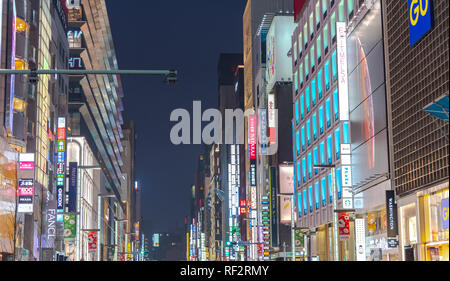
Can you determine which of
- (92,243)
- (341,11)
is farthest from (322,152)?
(92,243)

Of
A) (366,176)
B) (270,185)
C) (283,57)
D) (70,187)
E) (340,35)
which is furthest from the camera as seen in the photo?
(283,57)

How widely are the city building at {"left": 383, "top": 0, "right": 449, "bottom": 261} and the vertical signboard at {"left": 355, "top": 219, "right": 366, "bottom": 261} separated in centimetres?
919

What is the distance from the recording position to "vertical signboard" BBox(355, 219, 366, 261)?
186 feet

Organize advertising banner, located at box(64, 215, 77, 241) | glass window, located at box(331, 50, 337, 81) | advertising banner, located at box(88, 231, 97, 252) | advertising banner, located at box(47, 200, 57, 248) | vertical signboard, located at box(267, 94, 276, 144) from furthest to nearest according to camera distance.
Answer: vertical signboard, located at box(267, 94, 276, 144)
advertising banner, located at box(88, 231, 97, 252)
advertising banner, located at box(64, 215, 77, 241)
advertising banner, located at box(47, 200, 57, 248)
glass window, located at box(331, 50, 337, 81)

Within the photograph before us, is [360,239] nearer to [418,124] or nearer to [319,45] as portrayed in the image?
[418,124]

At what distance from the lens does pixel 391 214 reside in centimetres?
4662

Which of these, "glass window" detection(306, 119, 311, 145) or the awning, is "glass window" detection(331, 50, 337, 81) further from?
the awning

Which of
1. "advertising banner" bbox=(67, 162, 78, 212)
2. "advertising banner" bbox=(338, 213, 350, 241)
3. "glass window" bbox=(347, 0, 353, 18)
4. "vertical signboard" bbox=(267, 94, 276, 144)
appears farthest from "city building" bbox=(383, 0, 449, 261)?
"vertical signboard" bbox=(267, 94, 276, 144)

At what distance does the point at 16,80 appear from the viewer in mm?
63438

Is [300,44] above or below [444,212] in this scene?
above

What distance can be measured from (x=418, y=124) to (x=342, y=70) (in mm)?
19129

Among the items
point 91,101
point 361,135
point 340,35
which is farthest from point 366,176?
point 91,101
